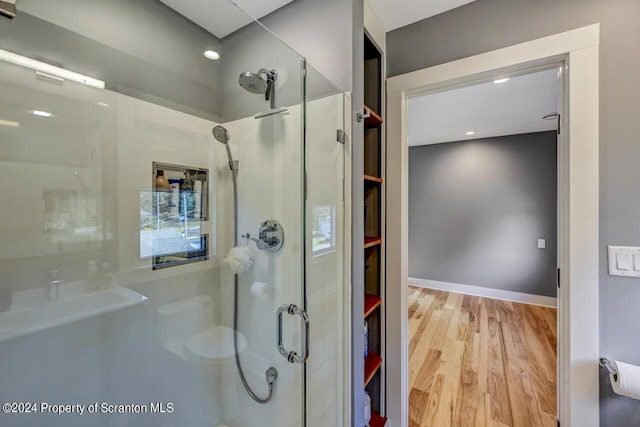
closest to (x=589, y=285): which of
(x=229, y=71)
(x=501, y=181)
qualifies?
(x=229, y=71)

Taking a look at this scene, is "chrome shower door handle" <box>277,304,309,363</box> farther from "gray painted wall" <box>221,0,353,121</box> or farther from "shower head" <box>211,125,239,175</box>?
"gray painted wall" <box>221,0,353,121</box>

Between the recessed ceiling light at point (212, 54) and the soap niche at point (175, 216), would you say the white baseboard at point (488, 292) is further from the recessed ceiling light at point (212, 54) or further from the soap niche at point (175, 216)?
the recessed ceiling light at point (212, 54)

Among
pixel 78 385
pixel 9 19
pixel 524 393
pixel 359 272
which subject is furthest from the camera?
pixel 524 393

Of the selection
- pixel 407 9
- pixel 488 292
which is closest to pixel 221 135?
pixel 407 9

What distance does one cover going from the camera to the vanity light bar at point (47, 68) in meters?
0.90

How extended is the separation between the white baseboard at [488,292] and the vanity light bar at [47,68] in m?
4.76

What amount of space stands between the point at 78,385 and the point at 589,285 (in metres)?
2.25

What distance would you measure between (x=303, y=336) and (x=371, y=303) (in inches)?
20.3

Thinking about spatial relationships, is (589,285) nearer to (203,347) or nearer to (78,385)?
(203,347)

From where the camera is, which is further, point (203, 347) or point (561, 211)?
point (203, 347)

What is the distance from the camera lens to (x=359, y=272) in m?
1.28

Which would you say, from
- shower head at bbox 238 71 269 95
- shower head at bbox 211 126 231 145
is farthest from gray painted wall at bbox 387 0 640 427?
shower head at bbox 211 126 231 145

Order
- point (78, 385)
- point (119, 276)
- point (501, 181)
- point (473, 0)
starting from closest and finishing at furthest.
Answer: point (78, 385), point (119, 276), point (473, 0), point (501, 181)

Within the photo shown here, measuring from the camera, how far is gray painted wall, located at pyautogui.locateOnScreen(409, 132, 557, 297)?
3.63 m
